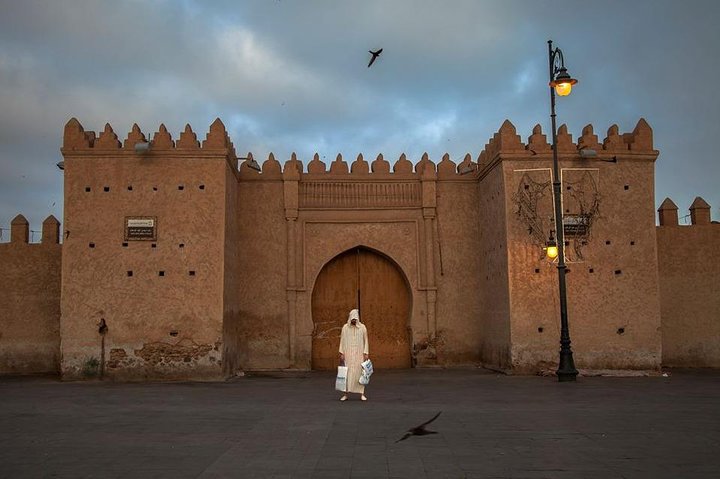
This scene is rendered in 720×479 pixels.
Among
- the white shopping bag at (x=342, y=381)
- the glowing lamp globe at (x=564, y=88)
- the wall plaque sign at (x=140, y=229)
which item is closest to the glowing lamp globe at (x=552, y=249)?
the glowing lamp globe at (x=564, y=88)

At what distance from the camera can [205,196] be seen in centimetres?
1585

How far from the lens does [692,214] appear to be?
18188 millimetres

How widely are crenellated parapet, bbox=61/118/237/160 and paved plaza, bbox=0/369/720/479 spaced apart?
5.42m

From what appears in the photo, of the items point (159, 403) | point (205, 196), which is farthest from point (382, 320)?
point (159, 403)

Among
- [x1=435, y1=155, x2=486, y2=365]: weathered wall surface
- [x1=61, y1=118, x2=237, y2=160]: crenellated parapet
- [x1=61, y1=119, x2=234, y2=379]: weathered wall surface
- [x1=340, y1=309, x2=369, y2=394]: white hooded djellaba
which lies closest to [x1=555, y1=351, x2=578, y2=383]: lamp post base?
[x1=435, y1=155, x2=486, y2=365]: weathered wall surface

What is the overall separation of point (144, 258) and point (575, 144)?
10424mm

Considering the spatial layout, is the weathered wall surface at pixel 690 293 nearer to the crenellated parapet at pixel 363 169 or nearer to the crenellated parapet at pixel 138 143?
the crenellated parapet at pixel 363 169

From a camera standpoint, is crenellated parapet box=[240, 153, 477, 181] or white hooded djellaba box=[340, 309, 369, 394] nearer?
white hooded djellaba box=[340, 309, 369, 394]

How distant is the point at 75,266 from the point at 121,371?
255cm

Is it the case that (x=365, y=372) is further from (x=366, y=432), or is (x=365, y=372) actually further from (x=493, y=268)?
(x=493, y=268)

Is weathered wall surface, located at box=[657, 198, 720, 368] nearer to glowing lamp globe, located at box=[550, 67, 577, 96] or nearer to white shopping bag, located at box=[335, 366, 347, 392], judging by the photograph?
glowing lamp globe, located at box=[550, 67, 577, 96]

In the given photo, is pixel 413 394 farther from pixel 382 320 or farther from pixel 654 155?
pixel 654 155

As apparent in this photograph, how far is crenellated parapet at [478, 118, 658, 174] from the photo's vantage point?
16391 millimetres

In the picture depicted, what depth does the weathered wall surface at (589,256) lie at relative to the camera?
628 inches
